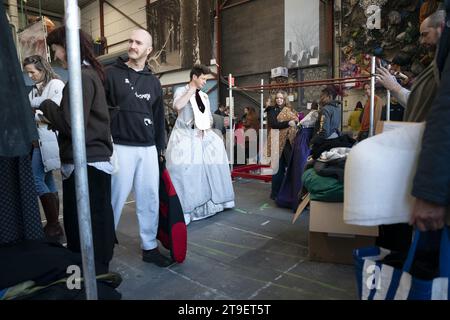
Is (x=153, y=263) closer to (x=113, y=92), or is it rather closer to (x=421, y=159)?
(x=113, y=92)

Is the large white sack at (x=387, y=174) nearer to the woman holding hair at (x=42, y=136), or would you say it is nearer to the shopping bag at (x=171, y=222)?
the shopping bag at (x=171, y=222)

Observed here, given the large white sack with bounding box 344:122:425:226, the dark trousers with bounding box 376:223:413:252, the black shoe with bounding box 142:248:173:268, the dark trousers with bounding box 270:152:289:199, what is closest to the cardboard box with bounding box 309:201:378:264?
the dark trousers with bounding box 376:223:413:252

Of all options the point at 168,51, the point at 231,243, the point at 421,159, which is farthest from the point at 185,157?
the point at 168,51

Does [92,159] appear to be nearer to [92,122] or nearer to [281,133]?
[92,122]

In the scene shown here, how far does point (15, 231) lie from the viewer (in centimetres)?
126

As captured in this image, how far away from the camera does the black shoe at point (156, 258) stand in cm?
203

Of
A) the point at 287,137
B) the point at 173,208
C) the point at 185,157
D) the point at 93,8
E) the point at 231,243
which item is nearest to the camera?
the point at 173,208

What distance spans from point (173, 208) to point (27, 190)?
89cm

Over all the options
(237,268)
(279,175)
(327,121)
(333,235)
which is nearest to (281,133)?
(279,175)

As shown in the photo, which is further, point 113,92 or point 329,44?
point 329,44

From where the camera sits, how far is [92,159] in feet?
4.96

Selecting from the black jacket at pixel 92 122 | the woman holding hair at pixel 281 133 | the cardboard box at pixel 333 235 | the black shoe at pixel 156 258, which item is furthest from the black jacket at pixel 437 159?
the woman holding hair at pixel 281 133

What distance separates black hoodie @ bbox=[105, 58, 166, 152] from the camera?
1.90 m

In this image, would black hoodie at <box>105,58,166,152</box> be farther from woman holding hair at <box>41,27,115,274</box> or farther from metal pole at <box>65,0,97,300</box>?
→ metal pole at <box>65,0,97,300</box>
